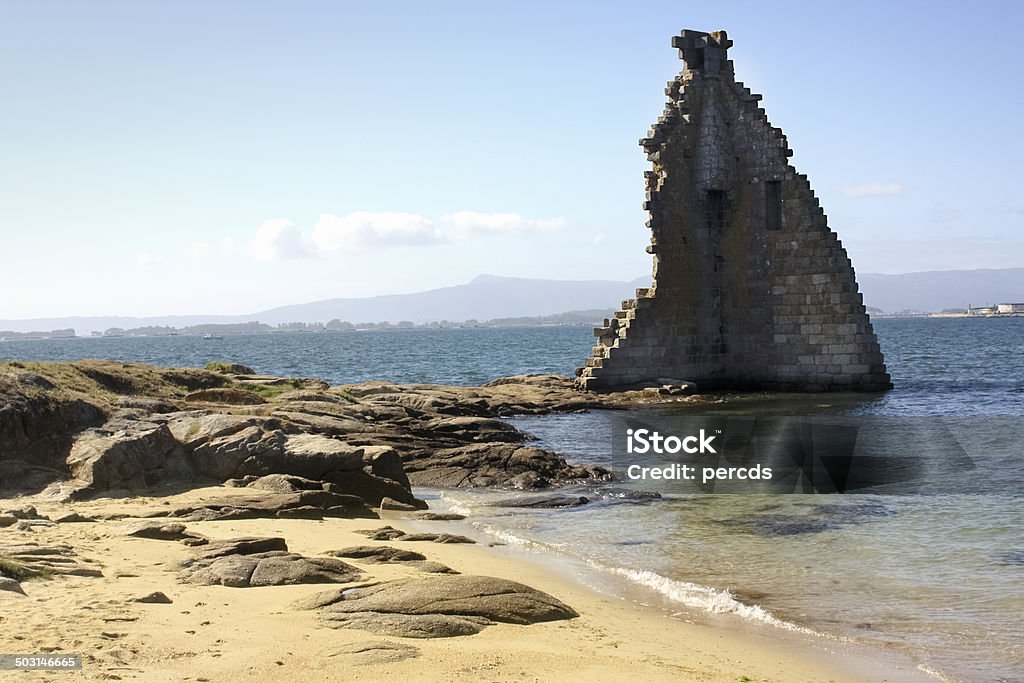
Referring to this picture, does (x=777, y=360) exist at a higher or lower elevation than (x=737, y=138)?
lower

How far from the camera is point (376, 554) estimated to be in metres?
10.2

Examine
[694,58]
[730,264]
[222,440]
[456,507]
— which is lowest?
[456,507]

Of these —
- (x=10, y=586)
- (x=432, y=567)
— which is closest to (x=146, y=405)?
(x=432, y=567)

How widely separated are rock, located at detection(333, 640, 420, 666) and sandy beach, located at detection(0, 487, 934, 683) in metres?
0.01

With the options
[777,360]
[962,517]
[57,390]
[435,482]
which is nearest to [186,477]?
[57,390]

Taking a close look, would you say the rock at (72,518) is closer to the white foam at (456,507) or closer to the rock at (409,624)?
the rock at (409,624)

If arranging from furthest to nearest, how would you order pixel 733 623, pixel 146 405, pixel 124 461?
pixel 146 405
pixel 124 461
pixel 733 623

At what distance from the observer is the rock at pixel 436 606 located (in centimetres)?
780

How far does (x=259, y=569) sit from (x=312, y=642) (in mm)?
2067

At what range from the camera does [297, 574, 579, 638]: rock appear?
780cm

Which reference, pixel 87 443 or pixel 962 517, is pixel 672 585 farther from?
pixel 87 443

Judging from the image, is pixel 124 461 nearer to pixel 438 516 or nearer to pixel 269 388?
pixel 438 516

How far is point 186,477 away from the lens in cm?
1402

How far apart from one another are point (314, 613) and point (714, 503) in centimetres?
799
